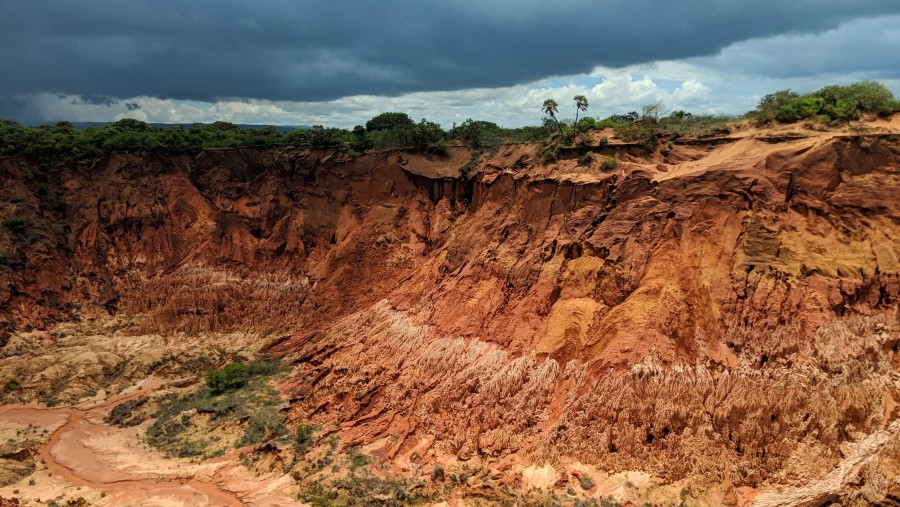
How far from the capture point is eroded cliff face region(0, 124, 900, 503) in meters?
17.0

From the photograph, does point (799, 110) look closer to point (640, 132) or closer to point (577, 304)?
point (640, 132)

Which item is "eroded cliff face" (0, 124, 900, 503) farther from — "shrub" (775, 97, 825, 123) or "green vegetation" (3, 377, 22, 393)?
"green vegetation" (3, 377, 22, 393)

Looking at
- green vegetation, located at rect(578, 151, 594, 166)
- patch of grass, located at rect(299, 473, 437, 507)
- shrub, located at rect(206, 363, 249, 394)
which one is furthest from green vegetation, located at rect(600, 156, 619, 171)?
shrub, located at rect(206, 363, 249, 394)

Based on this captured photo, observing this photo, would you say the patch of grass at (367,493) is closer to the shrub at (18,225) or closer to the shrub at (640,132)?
the shrub at (640,132)

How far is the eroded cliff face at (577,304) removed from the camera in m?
17.0

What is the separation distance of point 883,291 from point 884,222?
2.50 meters

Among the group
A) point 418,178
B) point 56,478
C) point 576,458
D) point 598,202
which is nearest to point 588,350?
point 576,458

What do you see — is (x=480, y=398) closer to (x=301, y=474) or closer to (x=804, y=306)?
(x=301, y=474)

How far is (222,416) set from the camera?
2377 cm

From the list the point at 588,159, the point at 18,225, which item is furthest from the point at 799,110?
the point at 18,225

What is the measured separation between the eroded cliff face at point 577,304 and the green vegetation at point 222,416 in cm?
150

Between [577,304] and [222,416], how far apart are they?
52.9 ft

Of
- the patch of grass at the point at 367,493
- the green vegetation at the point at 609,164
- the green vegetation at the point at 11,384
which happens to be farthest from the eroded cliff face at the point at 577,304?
the green vegetation at the point at 11,384

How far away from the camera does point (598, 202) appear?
2389cm
